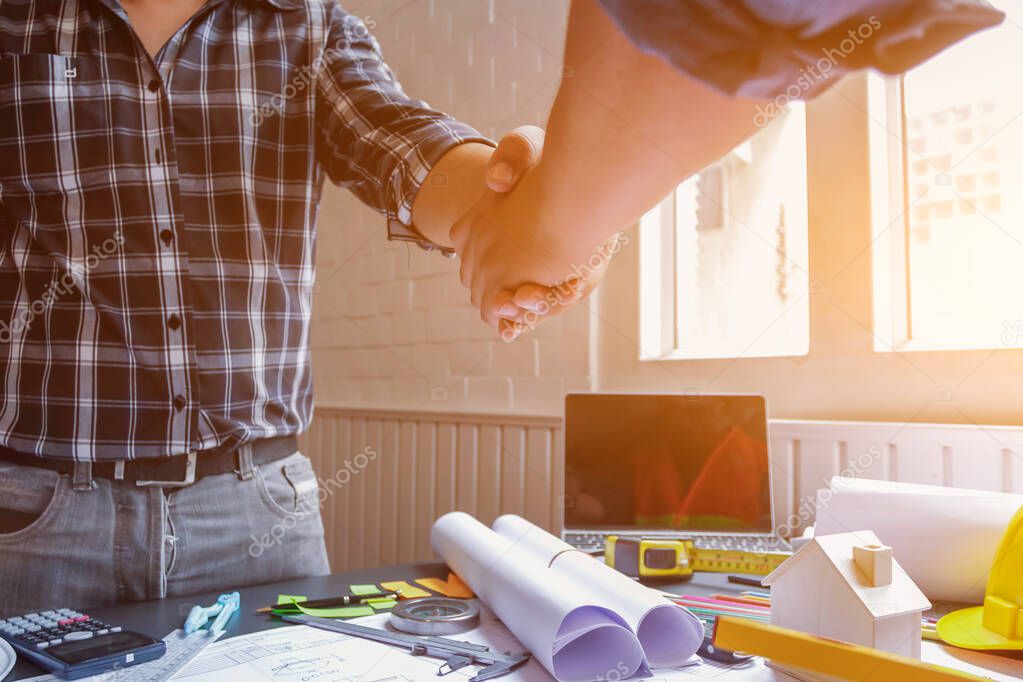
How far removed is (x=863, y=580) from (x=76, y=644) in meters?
0.70

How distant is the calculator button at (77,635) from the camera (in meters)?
0.68

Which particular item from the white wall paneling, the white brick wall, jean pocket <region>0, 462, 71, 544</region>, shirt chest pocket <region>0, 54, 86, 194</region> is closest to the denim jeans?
jean pocket <region>0, 462, 71, 544</region>

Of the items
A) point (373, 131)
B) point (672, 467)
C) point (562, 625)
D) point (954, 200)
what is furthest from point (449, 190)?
point (954, 200)

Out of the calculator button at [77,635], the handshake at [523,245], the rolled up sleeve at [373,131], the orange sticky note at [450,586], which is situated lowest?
the orange sticky note at [450,586]

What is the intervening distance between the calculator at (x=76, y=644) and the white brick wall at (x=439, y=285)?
4.38ft

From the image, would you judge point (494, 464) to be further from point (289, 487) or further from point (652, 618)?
point (652, 618)

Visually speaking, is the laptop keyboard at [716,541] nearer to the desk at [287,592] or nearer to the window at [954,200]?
the desk at [287,592]

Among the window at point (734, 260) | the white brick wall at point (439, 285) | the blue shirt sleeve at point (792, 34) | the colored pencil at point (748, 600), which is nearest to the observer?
the blue shirt sleeve at point (792, 34)

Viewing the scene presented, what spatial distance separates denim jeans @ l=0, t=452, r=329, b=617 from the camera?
0.88 meters

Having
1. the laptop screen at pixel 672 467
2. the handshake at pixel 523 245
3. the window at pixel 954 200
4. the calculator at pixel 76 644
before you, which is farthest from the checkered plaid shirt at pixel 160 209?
the window at pixel 954 200

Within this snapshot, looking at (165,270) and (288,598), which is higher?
(165,270)

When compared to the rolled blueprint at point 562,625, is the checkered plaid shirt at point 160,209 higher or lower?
higher

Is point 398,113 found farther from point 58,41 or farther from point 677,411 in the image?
point 677,411

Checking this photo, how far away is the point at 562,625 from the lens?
2.09 ft
